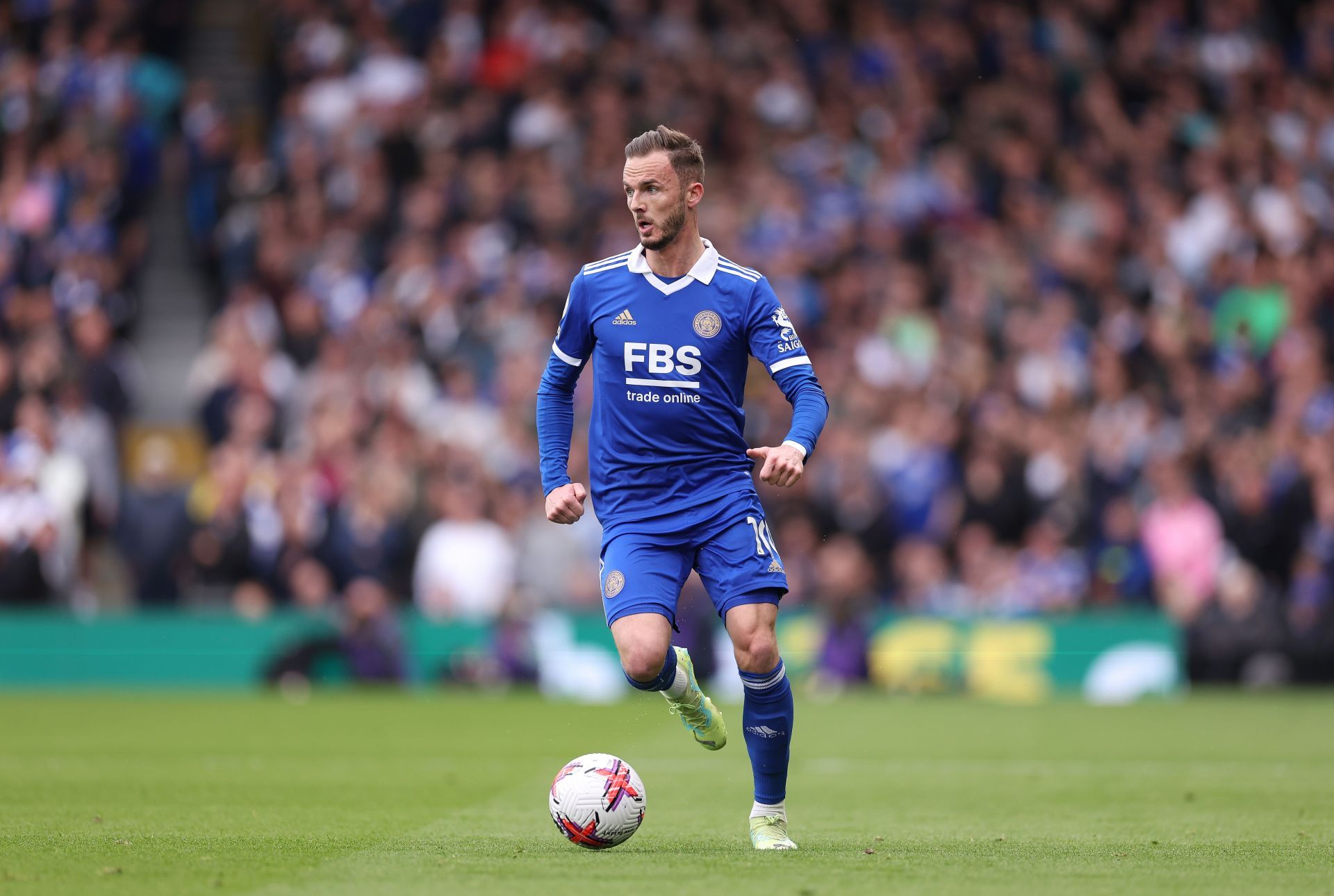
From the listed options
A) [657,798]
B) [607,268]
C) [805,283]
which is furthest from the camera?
[805,283]

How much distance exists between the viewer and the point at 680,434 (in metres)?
7.64

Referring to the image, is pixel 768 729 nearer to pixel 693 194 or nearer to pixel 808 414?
pixel 808 414

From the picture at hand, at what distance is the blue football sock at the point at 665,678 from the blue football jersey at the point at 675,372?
1.88 ft

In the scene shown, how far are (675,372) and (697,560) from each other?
76 centimetres

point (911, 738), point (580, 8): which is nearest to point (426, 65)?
point (580, 8)

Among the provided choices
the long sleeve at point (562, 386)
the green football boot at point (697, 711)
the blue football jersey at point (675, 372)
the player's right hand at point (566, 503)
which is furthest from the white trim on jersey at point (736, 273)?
the green football boot at point (697, 711)

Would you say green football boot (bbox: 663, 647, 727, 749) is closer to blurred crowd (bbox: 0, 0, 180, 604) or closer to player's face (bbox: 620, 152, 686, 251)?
player's face (bbox: 620, 152, 686, 251)

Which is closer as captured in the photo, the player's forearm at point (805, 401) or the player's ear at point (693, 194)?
the player's forearm at point (805, 401)

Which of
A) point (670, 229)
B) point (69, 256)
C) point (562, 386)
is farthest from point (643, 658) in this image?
point (69, 256)

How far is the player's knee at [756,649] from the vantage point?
7289 mm

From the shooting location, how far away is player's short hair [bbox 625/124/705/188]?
7543 millimetres

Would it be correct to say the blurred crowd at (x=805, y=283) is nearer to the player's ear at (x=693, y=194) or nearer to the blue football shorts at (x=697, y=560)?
the blue football shorts at (x=697, y=560)

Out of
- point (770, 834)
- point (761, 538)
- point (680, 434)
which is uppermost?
point (680, 434)

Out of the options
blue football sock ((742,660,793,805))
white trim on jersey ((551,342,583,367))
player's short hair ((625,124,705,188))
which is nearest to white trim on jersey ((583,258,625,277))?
white trim on jersey ((551,342,583,367))
